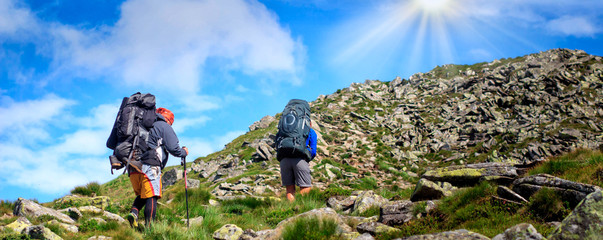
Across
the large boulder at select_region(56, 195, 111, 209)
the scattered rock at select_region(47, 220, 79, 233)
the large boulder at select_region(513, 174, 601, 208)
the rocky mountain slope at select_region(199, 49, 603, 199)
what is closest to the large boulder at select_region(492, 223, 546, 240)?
the large boulder at select_region(513, 174, 601, 208)

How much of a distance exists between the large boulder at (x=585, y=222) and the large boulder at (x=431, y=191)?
3518 mm

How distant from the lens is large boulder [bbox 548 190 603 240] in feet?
12.1

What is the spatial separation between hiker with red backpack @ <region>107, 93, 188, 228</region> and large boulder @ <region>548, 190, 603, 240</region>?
660cm

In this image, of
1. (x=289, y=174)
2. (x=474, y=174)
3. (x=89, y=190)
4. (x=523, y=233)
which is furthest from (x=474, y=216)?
(x=89, y=190)

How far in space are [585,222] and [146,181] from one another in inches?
273

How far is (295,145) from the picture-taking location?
29.7 ft

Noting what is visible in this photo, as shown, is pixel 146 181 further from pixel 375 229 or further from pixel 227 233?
pixel 375 229

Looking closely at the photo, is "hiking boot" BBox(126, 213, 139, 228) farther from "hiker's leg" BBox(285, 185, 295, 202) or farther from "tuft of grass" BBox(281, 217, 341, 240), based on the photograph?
"hiker's leg" BBox(285, 185, 295, 202)

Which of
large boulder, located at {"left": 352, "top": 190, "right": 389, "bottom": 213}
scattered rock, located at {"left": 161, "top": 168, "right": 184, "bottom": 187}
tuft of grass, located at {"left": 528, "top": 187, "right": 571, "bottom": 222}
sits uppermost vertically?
scattered rock, located at {"left": 161, "top": 168, "right": 184, "bottom": 187}

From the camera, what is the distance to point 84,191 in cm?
1338

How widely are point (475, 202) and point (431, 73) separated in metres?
61.0

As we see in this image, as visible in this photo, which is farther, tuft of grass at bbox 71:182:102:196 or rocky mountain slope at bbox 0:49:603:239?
tuft of grass at bbox 71:182:102:196

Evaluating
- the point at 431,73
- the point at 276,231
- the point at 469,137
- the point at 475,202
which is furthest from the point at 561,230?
the point at 431,73

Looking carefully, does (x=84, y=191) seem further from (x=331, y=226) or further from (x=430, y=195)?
(x=430, y=195)
